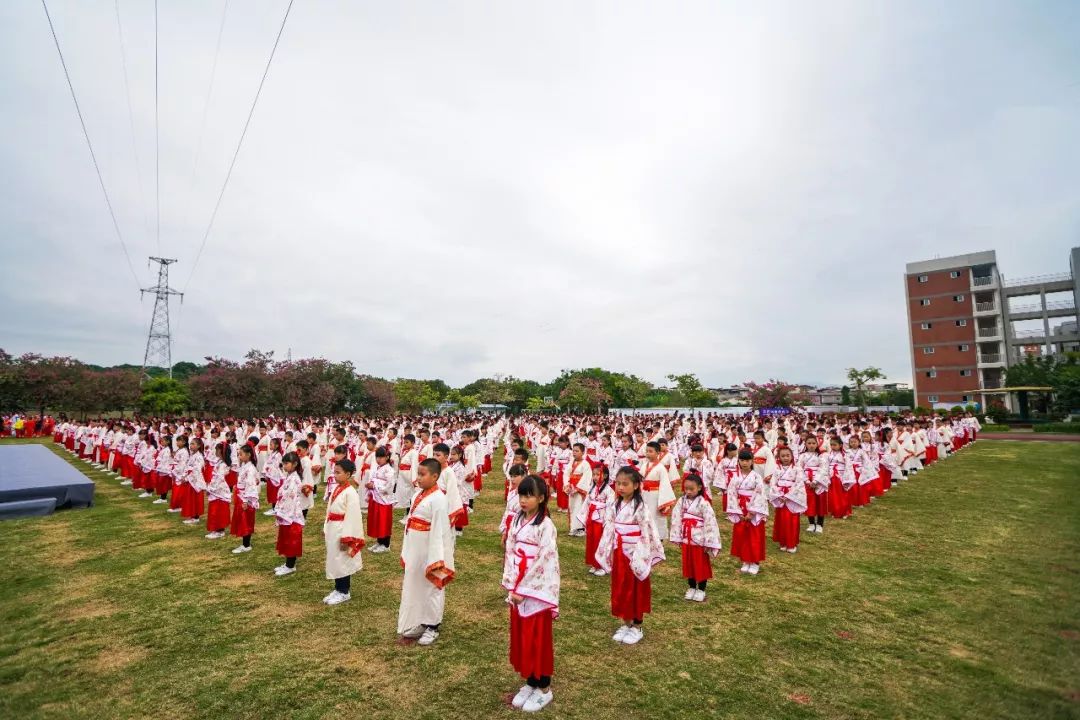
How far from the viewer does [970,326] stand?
4678 cm

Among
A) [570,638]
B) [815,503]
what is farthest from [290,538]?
[815,503]

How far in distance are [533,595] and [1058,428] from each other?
42.3 meters

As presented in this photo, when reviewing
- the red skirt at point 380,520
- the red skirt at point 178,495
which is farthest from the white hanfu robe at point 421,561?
the red skirt at point 178,495

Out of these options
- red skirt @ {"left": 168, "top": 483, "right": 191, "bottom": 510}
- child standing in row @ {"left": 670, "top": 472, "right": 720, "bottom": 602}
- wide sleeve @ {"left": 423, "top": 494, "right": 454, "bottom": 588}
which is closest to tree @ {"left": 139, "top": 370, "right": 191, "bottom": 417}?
red skirt @ {"left": 168, "top": 483, "right": 191, "bottom": 510}

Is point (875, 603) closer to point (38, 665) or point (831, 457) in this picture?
point (831, 457)

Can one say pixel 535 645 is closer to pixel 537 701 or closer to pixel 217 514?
pixel 537 701

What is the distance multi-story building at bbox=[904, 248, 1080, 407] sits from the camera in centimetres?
4616

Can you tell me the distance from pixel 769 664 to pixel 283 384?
35.8 metres

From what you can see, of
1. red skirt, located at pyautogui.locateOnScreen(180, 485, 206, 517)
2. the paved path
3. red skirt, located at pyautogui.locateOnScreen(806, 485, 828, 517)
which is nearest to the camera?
red skirt, located at pyautogui.locateOnScreen(806, 485, 828, 517)

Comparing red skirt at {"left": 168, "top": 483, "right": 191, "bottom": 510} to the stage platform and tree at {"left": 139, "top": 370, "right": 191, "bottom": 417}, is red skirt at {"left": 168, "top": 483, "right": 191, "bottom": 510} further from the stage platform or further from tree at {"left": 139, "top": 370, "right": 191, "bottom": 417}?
tree at {"left": 139, "top": 370, "right": 191, "bottom": 417}

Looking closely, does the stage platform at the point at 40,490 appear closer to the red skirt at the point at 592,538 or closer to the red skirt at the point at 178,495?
the red skirt at the point at 178,495

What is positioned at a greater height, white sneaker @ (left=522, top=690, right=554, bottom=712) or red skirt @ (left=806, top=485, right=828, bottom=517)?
red skirt @ (left=806, top=485, right=828, bottom=517)

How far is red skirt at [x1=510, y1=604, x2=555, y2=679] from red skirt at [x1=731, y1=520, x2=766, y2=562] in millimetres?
4490

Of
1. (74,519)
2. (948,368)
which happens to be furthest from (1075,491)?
(948,368)
